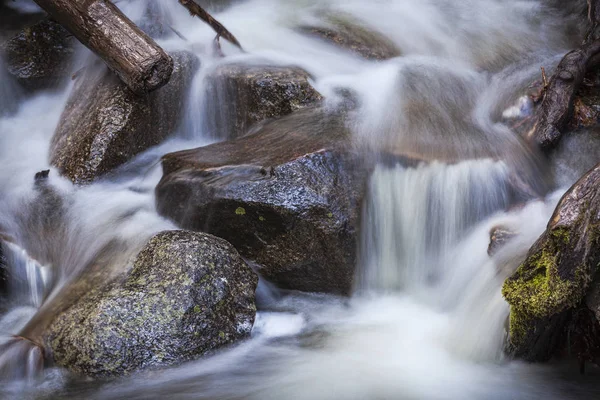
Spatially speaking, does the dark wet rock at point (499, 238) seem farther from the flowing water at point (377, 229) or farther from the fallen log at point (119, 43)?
the fallen log at point (119, 43)

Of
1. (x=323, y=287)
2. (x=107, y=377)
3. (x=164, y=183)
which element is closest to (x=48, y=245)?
(x=164, y=183)

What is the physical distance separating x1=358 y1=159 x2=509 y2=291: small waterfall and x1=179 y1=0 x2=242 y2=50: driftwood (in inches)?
113

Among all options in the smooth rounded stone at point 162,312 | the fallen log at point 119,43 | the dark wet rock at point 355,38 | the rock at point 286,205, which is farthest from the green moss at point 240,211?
the dark wet rock at point 355,38

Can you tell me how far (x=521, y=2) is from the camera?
8875 millimetres

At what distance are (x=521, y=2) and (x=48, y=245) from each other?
7.05 meters

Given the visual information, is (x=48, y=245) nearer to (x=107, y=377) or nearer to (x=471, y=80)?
(x=107, y=377)

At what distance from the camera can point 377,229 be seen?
5070 millimetres

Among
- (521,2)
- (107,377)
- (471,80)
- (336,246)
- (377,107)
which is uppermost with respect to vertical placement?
(521,2)

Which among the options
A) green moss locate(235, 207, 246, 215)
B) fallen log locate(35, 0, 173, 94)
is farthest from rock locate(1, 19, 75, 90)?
green moss locate(235, 207, 246, 215)

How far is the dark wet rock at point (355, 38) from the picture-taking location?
738 cm

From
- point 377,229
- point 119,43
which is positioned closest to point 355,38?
point 119,43

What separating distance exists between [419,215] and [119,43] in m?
3.14

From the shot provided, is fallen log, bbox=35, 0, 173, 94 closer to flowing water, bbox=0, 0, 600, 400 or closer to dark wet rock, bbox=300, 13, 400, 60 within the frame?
flowing water, bbox=0, 0, 600, 400

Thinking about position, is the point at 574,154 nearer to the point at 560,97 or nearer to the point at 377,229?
the point at 560,97
